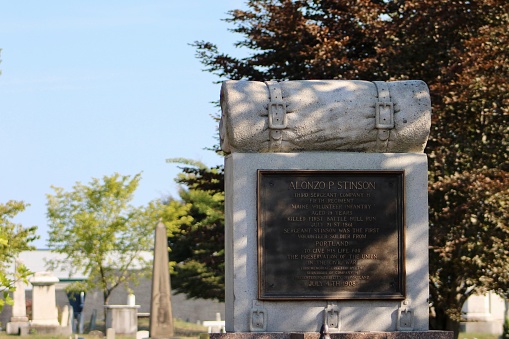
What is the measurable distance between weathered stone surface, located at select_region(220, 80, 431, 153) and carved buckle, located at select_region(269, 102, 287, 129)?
39 mm

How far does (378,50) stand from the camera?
2256 cm

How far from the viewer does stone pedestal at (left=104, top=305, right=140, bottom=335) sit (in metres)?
37.6

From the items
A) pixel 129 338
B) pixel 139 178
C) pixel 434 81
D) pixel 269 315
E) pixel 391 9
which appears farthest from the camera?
pixel 139 178

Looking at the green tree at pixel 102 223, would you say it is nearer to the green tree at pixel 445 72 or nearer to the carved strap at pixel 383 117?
the green tree at pixel 445 72

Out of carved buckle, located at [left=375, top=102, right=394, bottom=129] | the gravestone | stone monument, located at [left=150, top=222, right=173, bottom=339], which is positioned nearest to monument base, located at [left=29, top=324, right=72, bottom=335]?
the gravestone

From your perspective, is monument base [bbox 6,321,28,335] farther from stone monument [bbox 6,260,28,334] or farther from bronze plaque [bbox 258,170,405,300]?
bronze plaque [bbox 258,170,405,300]

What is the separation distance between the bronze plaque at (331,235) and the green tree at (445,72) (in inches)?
359

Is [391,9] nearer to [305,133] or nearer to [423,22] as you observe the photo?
[423,22]

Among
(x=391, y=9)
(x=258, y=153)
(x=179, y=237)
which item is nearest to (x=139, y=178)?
(x=179, y=237)

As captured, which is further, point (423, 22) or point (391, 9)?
point (391, 9)

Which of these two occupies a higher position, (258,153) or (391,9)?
(391,9)

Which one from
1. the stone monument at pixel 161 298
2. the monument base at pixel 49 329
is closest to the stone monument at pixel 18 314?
the monument base at pixel 49 329

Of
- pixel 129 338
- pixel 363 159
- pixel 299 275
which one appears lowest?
pixel 129 338

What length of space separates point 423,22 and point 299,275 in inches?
499
